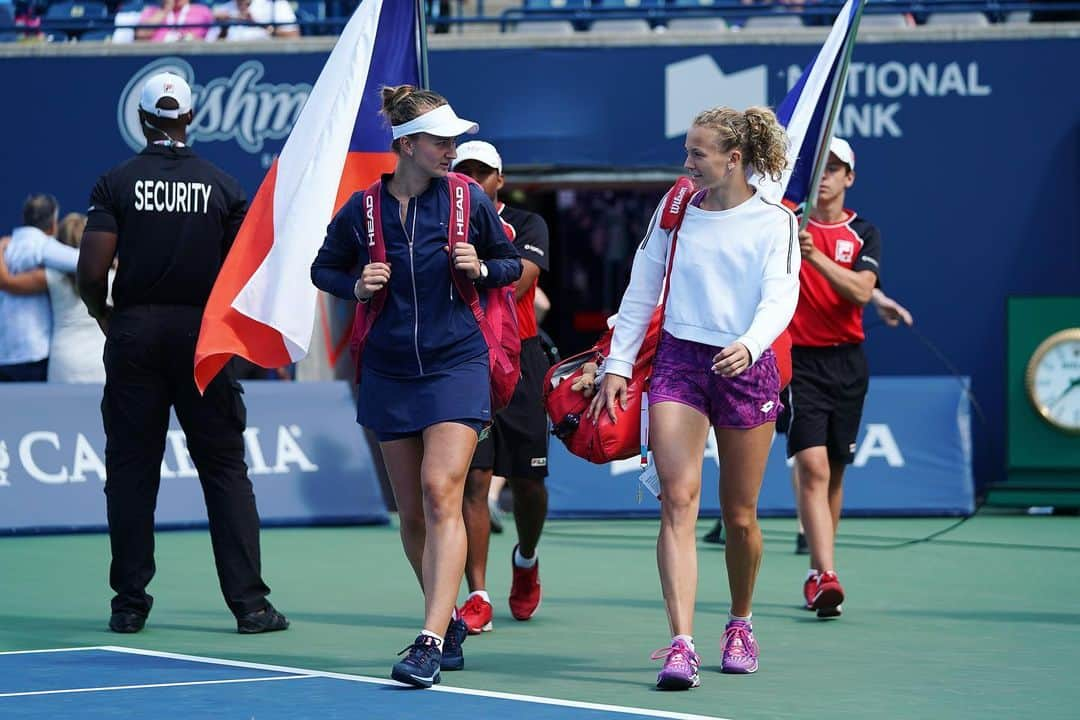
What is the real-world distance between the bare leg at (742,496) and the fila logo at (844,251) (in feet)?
7.65

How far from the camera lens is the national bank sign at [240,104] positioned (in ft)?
48.9

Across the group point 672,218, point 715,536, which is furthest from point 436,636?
point 715,536

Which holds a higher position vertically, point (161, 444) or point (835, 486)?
point (161, 444)

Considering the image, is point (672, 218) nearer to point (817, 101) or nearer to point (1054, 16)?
point (817, 101)

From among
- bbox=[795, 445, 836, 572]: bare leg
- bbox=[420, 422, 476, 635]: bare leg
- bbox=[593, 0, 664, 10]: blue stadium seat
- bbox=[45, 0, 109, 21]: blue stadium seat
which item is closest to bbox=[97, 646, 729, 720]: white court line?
bbox=[420, 422, 476, 635]: bare leg

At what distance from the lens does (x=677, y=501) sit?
20.6 ft

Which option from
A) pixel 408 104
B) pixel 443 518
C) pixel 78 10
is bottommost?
pixel 443 518

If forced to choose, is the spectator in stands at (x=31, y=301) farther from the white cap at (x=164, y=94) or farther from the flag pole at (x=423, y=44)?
the flag pole at (x=423, y=44)

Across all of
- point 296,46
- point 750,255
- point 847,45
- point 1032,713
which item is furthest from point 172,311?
point 296,46

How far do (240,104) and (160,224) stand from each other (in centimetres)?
755

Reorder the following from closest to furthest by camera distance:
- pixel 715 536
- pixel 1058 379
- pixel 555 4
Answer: pixel 715 536 < pixel 1058 379 < pixel 555 4

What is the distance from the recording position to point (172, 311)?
7617mm

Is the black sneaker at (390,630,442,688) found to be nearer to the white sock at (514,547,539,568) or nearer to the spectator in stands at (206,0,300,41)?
the white sock at (514,547,539,568)

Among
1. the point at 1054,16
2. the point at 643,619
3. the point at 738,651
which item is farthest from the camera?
the point at 1054,16
